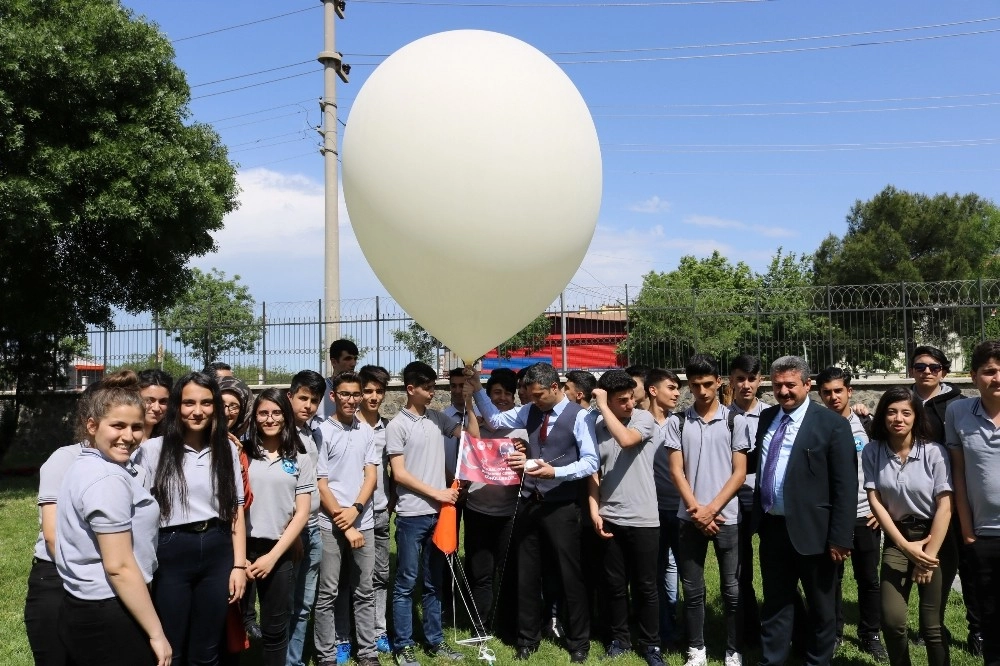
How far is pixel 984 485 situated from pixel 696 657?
1697 mm

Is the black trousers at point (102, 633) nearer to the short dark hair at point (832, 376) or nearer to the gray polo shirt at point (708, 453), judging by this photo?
the gray polo shirt at point (708, 453)

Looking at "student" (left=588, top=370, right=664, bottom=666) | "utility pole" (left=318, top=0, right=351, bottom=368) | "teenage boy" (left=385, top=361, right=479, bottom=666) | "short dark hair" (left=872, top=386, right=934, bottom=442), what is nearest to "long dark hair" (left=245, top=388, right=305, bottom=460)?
"teenage boy" (left=385, top=361, right=479, bottom=666)

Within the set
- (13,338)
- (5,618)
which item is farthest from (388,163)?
(13,338)

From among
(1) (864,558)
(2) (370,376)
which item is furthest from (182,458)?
(1) (864,558)

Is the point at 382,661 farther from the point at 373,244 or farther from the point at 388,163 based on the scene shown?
the point at 388,163

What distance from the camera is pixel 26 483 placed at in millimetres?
10734

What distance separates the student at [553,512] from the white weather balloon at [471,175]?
0.63 meters

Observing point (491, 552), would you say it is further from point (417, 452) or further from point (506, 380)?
point (506, 380)

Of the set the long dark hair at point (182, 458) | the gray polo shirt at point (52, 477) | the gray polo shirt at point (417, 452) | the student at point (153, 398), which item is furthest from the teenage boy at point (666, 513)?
the gray polo shirt at point (52, 477)

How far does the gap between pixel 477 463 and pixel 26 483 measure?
9437 mm

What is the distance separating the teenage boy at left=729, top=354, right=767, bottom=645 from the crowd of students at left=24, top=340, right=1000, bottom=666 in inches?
0.8

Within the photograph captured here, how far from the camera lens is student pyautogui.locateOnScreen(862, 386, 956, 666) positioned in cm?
357

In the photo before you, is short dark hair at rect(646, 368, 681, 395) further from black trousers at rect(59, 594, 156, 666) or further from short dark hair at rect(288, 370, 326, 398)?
black trousers at rect(59, 594, 156, 666)

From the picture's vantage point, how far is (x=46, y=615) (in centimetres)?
280
